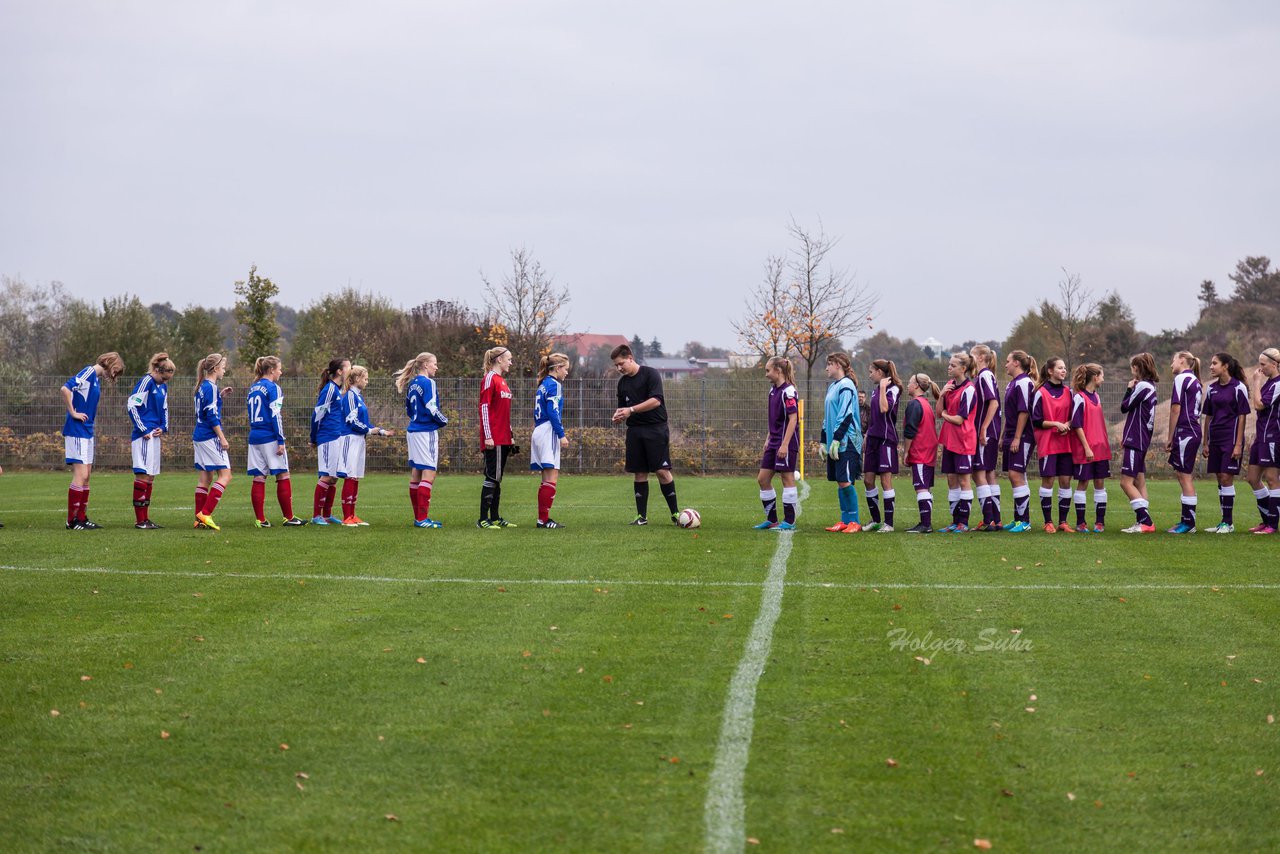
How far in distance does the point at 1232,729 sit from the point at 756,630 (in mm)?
2923

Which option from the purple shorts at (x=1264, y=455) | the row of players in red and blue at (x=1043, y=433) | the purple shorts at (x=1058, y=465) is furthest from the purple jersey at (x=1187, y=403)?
the purple shorts at (x=1058, y=465)

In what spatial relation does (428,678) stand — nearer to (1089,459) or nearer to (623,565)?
(623,565)

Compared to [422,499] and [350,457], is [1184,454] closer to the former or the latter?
[422,499]

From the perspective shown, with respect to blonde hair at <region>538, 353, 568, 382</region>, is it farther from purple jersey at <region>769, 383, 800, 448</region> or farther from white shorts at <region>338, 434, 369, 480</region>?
white shorts at <region>338, 434, 369, 480</region>

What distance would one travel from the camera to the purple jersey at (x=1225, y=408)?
43.6 feet

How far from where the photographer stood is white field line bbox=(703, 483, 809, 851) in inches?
163

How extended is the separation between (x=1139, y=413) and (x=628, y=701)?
9.77m

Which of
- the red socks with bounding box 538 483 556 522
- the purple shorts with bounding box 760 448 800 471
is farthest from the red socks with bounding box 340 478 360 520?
the purple shorts with bounding box 760 448 800 471

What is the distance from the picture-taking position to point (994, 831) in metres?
4.15

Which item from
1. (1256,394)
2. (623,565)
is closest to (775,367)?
(623,565)

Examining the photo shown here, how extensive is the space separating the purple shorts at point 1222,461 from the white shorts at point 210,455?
445 inches

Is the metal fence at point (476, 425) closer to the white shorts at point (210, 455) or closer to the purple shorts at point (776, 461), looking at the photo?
the purple shorts at point (776, 461)

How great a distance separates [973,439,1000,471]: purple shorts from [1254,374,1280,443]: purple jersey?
9.13 ft

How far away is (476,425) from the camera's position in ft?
93.5
